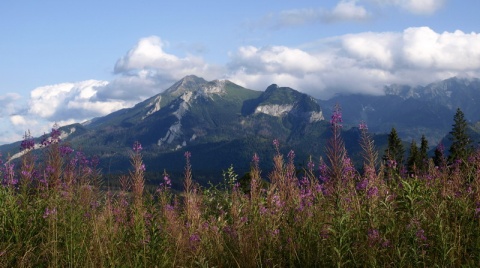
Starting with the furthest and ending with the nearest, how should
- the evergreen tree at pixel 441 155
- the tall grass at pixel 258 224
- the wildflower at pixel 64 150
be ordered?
the evergreen tree at pixel 441 155 → the wildflower at pixel 64 150 → the tall grass at pixel 258 224

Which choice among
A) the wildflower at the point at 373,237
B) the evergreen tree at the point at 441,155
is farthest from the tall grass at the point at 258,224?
Result: the evergreen tree at the point at 441,155

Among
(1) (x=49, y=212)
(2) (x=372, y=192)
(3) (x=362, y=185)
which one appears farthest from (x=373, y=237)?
(1) (x=49, y=212)

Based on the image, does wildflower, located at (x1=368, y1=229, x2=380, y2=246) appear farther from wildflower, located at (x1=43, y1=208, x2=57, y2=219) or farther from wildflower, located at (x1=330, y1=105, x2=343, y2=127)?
wildflower, located at (x1=43, y1=208, x2=57, y2=219)

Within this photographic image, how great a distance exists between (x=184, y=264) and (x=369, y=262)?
253 centimetres

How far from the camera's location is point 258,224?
22.2 feet

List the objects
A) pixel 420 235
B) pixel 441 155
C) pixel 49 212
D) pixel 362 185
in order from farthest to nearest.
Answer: pixel 441 155, pixel 49 212, pixel 362 185, pixel 420 235

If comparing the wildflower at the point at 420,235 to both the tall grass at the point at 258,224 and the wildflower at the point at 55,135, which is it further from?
the wildflower at the point at 55,135

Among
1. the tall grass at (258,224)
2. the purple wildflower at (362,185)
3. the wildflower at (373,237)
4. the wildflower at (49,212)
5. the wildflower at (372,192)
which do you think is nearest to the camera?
the wildflower at (373,237)

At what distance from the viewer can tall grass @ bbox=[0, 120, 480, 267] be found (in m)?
5.40

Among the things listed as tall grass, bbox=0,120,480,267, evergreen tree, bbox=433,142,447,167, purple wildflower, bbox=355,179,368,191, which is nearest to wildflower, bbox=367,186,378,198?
tall grass, bbox=0,120,480,267

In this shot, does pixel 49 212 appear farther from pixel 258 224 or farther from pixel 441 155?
pixel 441 155

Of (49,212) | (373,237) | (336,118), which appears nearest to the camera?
(373,237)

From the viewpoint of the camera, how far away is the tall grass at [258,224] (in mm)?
5402

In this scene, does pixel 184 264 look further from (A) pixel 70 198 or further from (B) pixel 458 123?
(B) pixel 458 123
